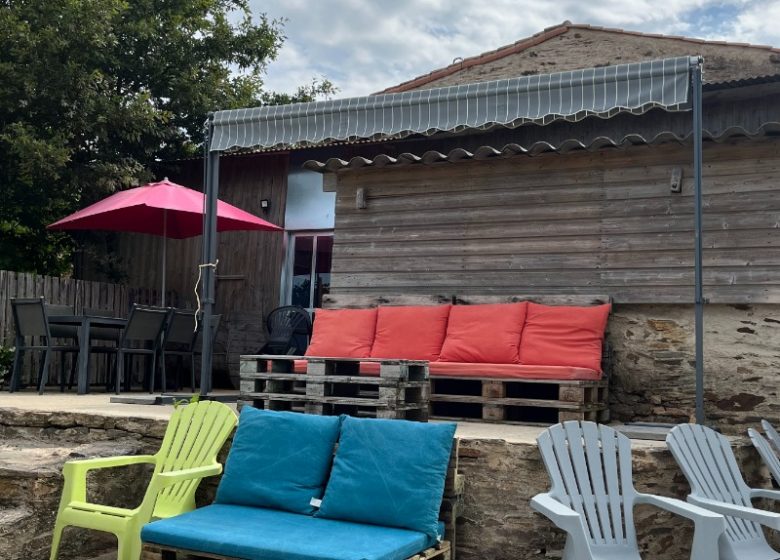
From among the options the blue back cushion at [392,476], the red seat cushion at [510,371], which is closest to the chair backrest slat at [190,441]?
the blue back cushion at [392,476]

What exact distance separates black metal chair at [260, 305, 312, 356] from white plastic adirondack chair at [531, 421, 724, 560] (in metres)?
4.88

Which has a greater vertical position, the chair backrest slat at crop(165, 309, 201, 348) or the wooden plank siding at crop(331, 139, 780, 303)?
the wooden plank siding at crop(331, 139, 780, 303)

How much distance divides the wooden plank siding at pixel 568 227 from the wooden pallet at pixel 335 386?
6.29 ft

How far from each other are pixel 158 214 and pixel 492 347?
14.7 ft

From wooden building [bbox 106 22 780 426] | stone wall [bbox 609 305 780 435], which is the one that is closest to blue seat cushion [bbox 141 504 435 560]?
stone wall [bbox 609 305 780 435]

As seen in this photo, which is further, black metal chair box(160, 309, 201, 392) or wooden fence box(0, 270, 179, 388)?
wooden fence box(0, 270, 179, 388)

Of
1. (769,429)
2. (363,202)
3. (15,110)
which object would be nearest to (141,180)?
(15,110)

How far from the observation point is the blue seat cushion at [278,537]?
135 inches

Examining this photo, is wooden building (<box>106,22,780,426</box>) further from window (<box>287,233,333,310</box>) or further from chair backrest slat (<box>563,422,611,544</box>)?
window (<box>287,233,333,310</box>)

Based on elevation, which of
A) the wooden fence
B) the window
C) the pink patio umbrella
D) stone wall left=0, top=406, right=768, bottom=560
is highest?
the pink patio umbrella

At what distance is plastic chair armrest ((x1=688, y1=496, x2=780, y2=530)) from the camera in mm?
3605

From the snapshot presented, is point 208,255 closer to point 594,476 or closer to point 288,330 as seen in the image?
point 288,330

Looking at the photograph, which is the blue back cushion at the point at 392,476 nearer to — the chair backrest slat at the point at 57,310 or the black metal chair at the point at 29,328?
the black metal chair at the point at 29,328

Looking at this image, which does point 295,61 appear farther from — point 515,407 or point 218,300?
point 515,407
